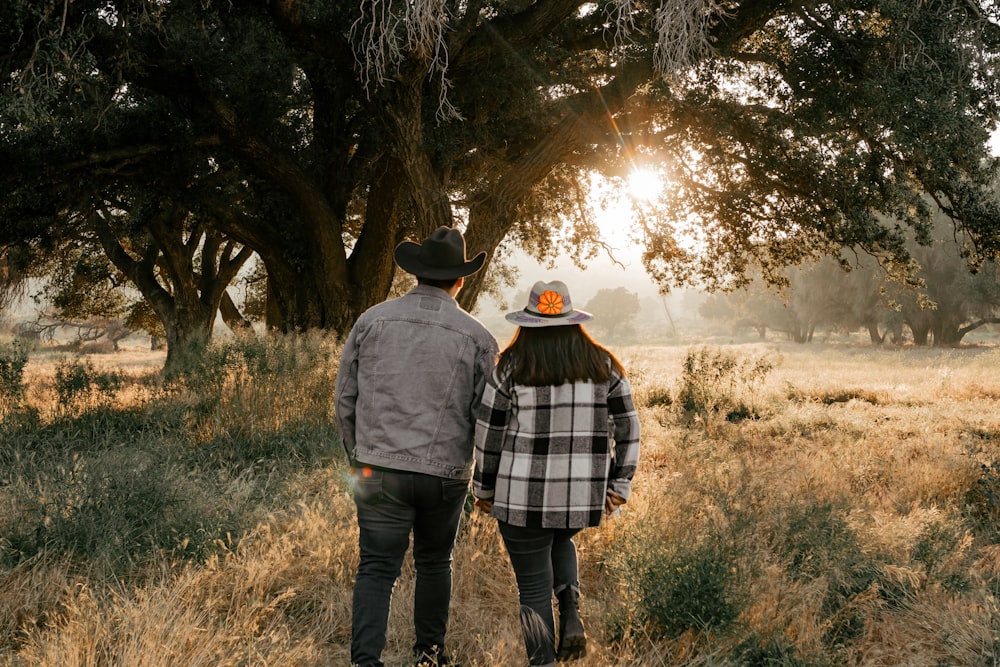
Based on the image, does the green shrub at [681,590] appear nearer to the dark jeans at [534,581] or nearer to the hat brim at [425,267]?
the dark jeans at [534,581]

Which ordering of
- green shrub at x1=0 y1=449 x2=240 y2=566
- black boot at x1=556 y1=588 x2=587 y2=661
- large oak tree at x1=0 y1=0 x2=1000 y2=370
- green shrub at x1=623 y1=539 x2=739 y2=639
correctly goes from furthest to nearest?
large oak tree at x1=0 y1=0 x2=1000 y2=370, green shrub at x1=0 y1=449 x2=240 y2=566, green shrub at x1=623 y1=539 x2=739 y2=639, black boot at x1=556 y1=588 x2=587 y2=661

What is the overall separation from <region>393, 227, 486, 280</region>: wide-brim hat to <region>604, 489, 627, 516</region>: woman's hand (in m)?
1.22

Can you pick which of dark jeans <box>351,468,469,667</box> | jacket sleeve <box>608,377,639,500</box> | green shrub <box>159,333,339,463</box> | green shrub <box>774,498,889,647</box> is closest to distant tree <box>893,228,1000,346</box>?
green shrub <box>159,333,339,463</box>

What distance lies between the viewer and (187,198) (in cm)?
1155

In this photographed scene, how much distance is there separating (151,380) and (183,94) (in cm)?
416

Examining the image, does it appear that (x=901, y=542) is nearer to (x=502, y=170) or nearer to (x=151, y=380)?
(x=502, y=170)

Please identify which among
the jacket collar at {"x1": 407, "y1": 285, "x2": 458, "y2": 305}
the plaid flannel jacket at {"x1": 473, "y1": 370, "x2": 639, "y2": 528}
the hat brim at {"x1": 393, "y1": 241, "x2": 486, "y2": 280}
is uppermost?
the hat brim at {"x1": 393, "y1": 241, "x2": 486, "y2": 280}

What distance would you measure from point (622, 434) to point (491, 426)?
2.01 ft

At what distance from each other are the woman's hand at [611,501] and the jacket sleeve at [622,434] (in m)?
0.02

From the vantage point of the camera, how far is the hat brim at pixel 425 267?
3195 mm

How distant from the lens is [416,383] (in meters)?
3.03

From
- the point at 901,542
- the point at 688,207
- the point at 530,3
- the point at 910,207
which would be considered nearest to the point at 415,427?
the point at 901,542

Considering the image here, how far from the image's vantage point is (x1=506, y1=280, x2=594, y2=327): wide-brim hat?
297 cm

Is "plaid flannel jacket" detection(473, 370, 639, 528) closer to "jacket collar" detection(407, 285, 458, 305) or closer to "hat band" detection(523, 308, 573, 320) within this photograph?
"hat band" detection(523, 308, 573, 320)
